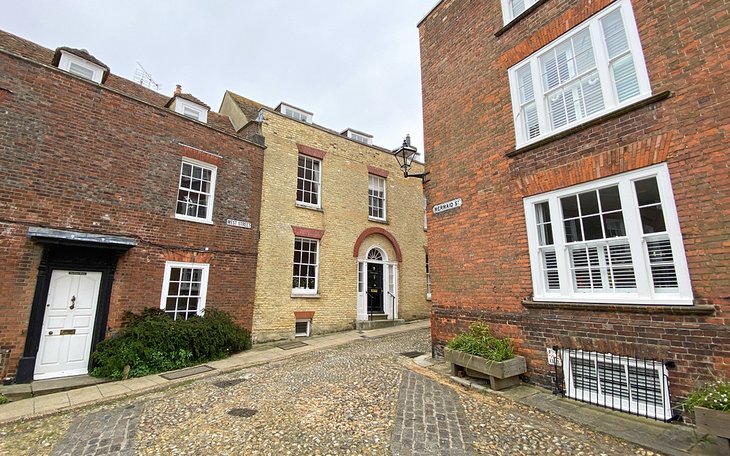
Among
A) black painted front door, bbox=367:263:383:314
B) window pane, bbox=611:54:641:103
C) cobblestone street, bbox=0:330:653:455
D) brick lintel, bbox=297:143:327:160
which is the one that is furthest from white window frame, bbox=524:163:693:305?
brick lintel, bbox=297:143:327:160

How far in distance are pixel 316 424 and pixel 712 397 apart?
459 cm

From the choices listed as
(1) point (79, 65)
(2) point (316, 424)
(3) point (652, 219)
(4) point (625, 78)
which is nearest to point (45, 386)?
(2) point (316, 424)

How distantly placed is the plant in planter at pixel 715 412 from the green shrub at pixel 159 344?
944 cm

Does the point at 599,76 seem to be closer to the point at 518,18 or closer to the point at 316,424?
the point at 518,18

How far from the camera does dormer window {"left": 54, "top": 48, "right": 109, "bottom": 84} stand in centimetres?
880

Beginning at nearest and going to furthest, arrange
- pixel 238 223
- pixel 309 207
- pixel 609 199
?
pixel 609 199
pixel 238 223
pixel 309 207

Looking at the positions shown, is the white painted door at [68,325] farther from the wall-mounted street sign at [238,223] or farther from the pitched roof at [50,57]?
the pitched roof at [50,57]

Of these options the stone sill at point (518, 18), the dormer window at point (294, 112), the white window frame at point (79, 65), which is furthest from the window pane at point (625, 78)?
the white window frame at point (79, 65)

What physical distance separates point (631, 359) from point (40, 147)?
12111 mm

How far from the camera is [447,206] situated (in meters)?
7.99

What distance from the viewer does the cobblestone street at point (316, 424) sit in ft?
13.2

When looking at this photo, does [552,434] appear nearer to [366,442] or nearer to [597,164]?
[366,442]

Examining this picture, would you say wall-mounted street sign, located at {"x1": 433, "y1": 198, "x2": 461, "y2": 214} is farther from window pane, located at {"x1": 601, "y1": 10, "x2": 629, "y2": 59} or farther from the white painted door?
the white painted door

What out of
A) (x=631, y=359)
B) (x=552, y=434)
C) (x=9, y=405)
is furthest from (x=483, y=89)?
(x=9, y=405)
